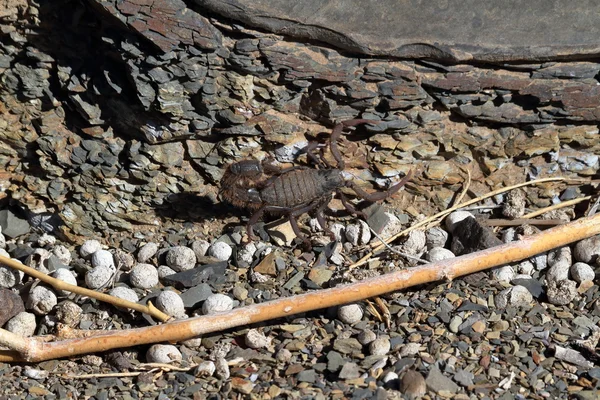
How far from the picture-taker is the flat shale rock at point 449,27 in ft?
14.3

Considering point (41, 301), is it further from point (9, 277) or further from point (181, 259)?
point (181, 259)

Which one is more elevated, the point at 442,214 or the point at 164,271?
the point at 442,214

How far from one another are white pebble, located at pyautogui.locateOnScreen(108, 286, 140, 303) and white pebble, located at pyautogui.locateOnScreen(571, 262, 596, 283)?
8.37 ft

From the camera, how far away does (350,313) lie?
4.12 meters

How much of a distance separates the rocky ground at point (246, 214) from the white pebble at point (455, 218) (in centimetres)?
15

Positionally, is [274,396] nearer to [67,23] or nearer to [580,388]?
[580,388]

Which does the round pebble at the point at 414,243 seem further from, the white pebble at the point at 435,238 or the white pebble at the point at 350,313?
the white pebble at the point at 350,313

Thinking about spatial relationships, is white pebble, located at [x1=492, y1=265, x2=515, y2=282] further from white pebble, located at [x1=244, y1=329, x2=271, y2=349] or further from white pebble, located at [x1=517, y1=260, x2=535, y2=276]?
white pebble, located at [x1=244, y1=329, x2=271, y2=349]

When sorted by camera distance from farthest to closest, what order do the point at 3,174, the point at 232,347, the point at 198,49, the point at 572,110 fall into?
the point at 3,174
the point at 572,110
the point at 198,49
the point at 232,347

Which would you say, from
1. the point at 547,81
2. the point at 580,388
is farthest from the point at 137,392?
the point at 547,81

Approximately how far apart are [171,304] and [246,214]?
99 centimetres

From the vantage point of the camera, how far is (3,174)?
16.6 feet

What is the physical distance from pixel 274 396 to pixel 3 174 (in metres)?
2.55

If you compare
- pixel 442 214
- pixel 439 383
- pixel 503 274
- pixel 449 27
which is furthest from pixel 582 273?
pixel 449 27
